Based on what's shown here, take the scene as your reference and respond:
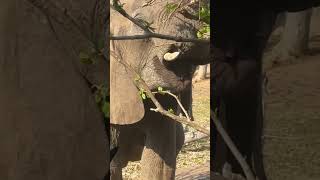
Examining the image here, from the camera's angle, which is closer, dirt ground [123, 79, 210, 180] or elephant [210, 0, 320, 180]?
elephant [210, 0, 320, 180]

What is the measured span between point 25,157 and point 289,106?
0.38 m

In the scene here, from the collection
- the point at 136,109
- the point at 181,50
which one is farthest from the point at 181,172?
the point at 181,50

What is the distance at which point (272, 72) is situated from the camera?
30.1 inches

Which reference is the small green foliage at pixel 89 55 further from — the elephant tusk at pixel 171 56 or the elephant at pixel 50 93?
the elephant tusk at pixel 171 56

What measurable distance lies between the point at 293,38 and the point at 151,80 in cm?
136

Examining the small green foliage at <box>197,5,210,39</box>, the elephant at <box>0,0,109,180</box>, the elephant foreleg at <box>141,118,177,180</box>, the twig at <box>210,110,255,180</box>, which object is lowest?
the elephant foreleg at <box>141,118,177,180</box>

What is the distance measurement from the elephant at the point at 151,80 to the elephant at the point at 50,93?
798mm

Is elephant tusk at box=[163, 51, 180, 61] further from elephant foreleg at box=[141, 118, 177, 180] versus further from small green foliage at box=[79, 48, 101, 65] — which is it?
small green foliage at box=[79, 48, 101, 65]

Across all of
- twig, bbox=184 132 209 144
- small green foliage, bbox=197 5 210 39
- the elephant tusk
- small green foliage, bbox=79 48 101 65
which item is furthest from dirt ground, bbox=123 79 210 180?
small green foliage, bbox=79 48 101 65

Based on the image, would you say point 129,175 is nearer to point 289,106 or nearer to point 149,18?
point 149,18

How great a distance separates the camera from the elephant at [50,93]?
27.9 inches

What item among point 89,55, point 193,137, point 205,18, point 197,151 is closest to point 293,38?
point 89,55

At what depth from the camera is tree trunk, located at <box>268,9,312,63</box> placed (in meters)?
0.74

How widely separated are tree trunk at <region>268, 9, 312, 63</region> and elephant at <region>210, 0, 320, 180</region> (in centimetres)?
2
